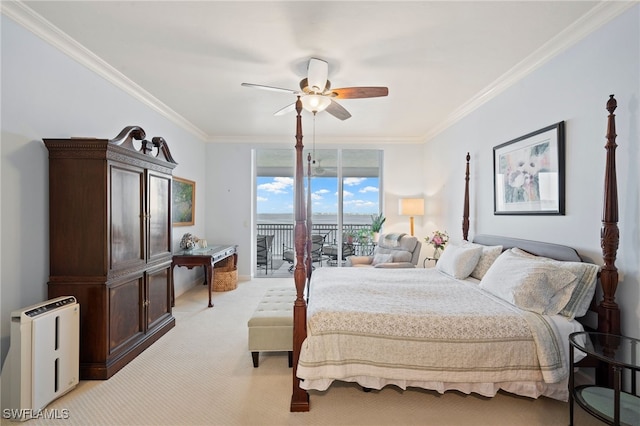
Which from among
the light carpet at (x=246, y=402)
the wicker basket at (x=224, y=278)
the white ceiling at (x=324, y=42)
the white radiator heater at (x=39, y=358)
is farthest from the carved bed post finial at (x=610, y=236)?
the wicker basket at (x=224, y=278)

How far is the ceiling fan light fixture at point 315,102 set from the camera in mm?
2834

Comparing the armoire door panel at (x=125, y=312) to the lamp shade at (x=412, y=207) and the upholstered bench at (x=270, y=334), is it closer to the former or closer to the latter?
the upholstered bench at (x=270, y=334)

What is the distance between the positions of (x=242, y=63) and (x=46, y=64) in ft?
5.03

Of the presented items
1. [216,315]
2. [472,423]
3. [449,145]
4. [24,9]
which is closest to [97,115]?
[24,9]

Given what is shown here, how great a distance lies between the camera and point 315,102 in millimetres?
2889

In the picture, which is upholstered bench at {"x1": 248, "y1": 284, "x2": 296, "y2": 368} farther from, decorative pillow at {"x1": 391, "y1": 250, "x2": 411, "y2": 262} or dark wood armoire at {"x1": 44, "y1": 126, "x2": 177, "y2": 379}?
decorative pillow at {"x1": 391, "y1": 250, "x2": 411, "y2": 262}

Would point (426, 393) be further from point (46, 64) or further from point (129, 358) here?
point (46, 64)

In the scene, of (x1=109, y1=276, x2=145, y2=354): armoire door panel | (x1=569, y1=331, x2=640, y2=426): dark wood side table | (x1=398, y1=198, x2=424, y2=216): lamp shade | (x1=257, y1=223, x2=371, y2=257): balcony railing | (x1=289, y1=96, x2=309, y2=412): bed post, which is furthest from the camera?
(x1=257, y1=223, x2=371, y2=257): balcony railing

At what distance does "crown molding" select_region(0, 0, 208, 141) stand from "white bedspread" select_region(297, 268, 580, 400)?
2969 mm

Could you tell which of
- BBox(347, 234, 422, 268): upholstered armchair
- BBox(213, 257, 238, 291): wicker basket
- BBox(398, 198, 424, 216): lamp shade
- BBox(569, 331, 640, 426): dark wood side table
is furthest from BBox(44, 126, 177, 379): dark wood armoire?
BBox(398, 198, 424, 216): lamp shade

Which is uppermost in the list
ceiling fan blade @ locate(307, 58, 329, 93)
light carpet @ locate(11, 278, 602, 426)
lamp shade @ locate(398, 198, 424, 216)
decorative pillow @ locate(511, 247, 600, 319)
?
ceiling fan blade @ locate(307, 58, 329, 93)

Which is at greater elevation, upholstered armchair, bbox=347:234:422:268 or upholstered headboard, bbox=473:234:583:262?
upholstered headboard, bbox=473:234:583:262

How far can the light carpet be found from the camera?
1.88 metres

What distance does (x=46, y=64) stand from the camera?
231cm
